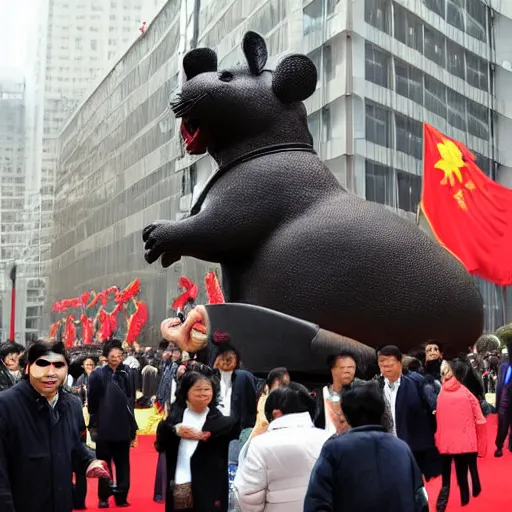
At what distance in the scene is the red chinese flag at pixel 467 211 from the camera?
13.1 metres

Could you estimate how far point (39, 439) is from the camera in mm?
3305

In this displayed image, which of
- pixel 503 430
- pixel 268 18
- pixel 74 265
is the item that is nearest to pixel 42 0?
pixel 74 265

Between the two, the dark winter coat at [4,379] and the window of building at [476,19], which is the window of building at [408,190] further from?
the dark winter coat at [4,379]

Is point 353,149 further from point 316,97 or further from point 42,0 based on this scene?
point 42,0

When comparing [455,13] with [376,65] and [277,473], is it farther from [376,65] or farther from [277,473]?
[277,473]

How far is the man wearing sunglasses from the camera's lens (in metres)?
3.26

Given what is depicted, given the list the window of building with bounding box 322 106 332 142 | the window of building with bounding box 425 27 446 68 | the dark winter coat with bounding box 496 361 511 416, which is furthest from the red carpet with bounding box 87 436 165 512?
the window of building with bounding box 425 27 446 68

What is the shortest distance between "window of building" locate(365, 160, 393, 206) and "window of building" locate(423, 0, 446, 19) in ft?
15.1

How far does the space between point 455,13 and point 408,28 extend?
3121 mm

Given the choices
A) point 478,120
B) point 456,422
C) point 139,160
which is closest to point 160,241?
point 456,422

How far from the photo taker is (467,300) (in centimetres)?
Answer: 658

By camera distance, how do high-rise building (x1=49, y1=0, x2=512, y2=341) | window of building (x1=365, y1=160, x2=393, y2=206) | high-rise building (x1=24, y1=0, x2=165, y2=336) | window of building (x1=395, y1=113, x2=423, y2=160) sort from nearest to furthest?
high-rise building (x1=49, y1=0, x2=512, y2=341), window of building (x1=365, y1=160, x2=393, y2=206), window of building (x1=395, y1=113, x2=423, y2=160), high-rise building (x1=24, y1=0, x2=165, y2=336)

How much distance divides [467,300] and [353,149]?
1079 cm

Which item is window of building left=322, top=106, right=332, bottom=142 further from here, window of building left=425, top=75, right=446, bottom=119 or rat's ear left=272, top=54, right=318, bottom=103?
rat's ear left=272, top=54, right=318, bottom=103
